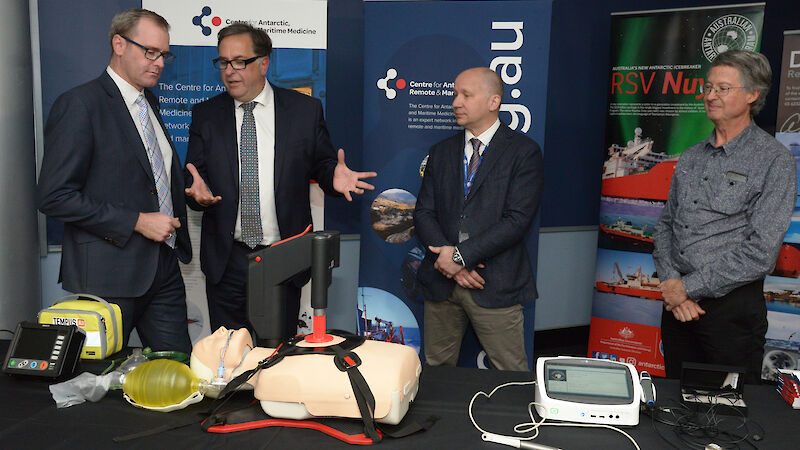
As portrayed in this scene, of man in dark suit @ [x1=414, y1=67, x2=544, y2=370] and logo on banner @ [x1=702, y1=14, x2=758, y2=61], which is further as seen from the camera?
logo on banner @ [x1=702, y1=14, x2=758, y2=61]

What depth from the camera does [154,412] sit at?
4.71 ft

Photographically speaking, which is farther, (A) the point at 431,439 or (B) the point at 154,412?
(B) the point at 154,412

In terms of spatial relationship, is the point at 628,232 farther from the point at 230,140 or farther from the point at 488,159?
the point at 230,140

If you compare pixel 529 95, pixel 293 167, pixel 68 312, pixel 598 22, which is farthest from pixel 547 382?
pixel 598 22

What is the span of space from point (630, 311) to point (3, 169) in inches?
146

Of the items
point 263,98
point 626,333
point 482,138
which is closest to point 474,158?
point 482,138

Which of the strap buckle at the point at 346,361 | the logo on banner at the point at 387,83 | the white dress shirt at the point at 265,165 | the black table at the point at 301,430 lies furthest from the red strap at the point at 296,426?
the logo on banner at the point at 387,83

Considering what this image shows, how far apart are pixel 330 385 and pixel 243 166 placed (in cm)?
169

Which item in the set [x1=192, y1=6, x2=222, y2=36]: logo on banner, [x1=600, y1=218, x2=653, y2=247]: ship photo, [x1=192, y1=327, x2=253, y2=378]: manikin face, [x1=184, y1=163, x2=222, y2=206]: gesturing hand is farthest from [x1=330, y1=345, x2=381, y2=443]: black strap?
[x1=600, y1=218, x2=653, y2=247]: ship photo

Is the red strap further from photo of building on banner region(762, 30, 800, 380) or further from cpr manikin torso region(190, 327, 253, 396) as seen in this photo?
photo of building on banner region(762, 30, 800, 380)

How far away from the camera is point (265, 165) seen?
9.29 feet

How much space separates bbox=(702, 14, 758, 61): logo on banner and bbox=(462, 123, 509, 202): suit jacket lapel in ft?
5.24

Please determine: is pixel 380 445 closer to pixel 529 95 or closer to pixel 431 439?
pixel 431 439

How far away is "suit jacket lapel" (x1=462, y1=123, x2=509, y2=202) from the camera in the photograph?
2.77 m
